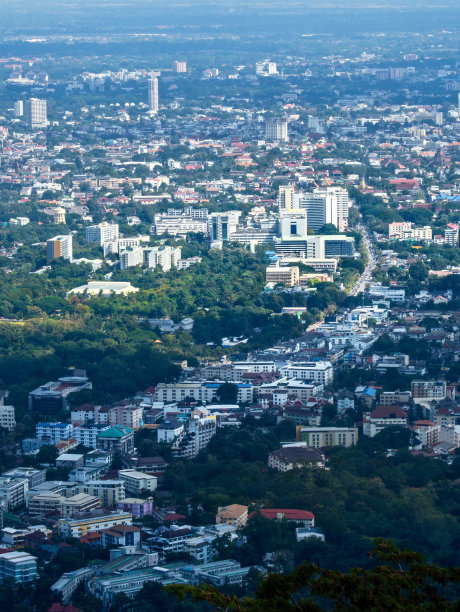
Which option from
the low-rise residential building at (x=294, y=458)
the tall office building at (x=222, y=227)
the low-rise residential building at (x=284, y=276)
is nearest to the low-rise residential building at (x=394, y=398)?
the low-rise residential building at (x=294, y=458)

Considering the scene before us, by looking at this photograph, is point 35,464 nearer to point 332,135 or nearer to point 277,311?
point 277,311

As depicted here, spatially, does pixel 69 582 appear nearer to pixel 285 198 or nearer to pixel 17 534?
pixel 17 534

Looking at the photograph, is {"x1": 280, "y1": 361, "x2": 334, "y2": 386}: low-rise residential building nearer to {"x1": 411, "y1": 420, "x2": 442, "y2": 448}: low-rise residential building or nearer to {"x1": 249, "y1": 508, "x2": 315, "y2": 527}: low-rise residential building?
{"x1": 411, "y1": 420, "x2": 442, "y2": 448}: low-rise residential building

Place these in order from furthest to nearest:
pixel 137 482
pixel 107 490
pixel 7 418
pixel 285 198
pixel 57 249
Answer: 1. pixel 285 198
2. pixel 57 249
3. pixel 7 418
4. pixel 137 482
5. pixel 107 490

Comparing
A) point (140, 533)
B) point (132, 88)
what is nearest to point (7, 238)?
point (140, 533)

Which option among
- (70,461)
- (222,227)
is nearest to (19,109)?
(222,227)

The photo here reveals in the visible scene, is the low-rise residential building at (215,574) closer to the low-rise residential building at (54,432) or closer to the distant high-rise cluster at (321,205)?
the low-rise residential building at (54,432)
